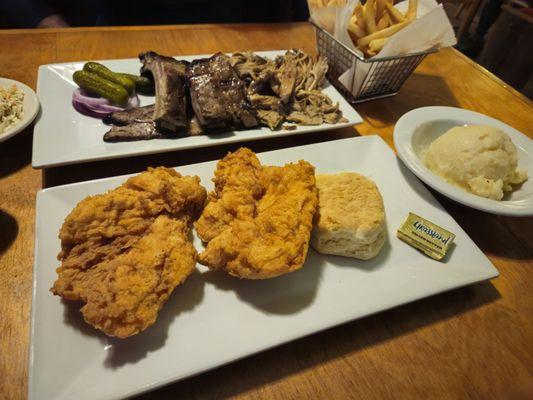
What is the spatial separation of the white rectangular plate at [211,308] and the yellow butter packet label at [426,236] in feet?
0.14

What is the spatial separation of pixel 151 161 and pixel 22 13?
3.29 metres

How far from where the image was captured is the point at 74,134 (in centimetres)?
207

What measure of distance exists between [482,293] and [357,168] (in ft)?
3.25

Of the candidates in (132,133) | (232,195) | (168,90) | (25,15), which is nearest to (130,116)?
(132,133)

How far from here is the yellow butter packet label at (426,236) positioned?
1657 mm

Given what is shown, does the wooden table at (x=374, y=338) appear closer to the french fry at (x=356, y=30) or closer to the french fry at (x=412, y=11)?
the french fry at (x=356, y=30)

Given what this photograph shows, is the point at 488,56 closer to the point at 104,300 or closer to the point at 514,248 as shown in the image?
the point at 514,248

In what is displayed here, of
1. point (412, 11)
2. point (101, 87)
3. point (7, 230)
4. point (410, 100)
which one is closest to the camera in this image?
point (7, 230)

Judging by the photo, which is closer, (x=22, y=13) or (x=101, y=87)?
(x=101, y=87)

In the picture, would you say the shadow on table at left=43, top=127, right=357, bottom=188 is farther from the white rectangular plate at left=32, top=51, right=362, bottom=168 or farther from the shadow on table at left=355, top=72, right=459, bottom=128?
the shadow on table at left=355, top=72, right=459, bottom=128

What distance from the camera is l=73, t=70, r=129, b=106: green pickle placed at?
2354 mm

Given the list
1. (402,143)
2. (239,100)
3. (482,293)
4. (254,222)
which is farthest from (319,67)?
(482,293)

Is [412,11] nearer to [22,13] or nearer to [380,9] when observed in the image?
[380,9]

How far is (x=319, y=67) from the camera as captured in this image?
111 inches
